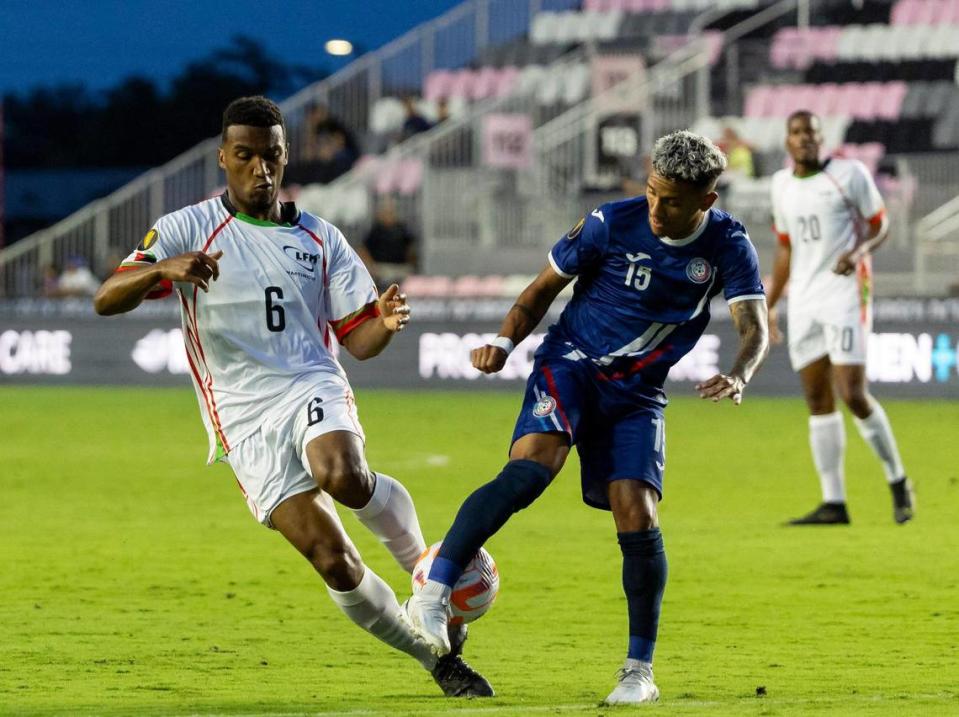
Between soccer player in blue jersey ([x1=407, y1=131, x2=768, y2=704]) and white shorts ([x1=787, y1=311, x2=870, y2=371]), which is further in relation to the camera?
white shorts ([x1=787, y1=311, x2=870, y2=371])

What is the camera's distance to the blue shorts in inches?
247

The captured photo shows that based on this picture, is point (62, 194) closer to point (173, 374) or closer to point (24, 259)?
point (24, 259)

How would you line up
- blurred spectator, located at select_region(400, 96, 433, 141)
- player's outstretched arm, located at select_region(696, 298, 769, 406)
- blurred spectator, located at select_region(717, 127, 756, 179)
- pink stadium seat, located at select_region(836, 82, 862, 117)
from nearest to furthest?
player's outstretched arm, located at select_region(696, 298, 769, 406), blurred spectator, located at select_region(717, 127, 756, 179), pink stadium seat, located at select_region(836, 82, 862, 117), blurred spectator, located at select_region(400, 96, 433, 141)

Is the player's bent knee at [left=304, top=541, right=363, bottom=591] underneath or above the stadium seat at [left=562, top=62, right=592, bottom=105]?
underneath

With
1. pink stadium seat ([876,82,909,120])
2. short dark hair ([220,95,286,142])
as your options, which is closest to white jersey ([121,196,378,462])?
short dark hair ([220,95,286,142])

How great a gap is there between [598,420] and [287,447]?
1067 mm

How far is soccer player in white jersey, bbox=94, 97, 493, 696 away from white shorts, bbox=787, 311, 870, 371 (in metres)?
5.15

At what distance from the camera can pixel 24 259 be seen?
29.6 meters

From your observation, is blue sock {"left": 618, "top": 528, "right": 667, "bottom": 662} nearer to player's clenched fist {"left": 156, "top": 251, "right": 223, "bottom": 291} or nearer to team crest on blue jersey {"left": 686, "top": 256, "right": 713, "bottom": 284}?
team crest on blue jersey {"left": 686, "top": 256, "right": 713, "bottom": 284}

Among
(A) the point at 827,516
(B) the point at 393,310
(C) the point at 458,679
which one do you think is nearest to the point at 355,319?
(B) the point at 393,310

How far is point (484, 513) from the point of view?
19.7ft

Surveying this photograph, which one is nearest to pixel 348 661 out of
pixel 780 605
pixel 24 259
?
pixel 780 605

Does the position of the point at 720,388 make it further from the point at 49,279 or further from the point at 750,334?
the point at 49,279

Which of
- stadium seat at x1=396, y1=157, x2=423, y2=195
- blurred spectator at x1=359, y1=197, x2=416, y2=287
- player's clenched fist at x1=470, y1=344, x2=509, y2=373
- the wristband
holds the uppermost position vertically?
stadium seat at x1=396, y1=157, x2=423, y2=195
